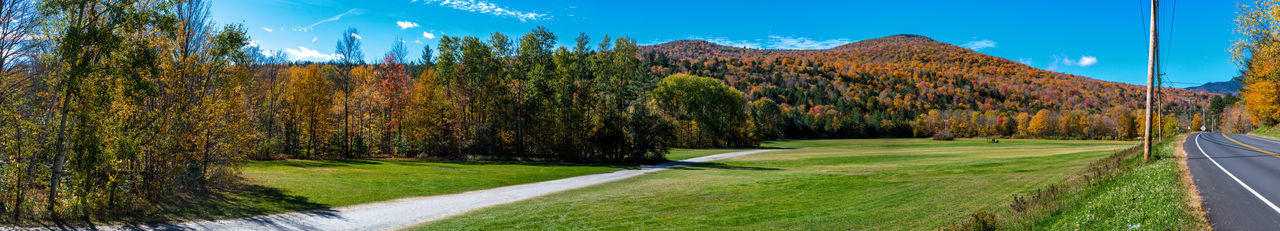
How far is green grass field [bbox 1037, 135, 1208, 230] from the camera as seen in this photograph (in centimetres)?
735

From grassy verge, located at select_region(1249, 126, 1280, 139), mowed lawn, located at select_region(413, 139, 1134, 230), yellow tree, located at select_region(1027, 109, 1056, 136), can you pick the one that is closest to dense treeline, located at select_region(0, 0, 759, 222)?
mowed lawn, located at select_region(413, 139, 1134, 230)

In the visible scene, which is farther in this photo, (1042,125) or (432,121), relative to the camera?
(1042,125)

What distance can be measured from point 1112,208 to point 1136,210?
608 mm

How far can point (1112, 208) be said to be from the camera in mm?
8984

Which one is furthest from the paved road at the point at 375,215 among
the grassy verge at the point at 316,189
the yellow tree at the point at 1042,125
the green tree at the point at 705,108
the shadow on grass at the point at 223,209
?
the yellow tree at the point at 1042,125

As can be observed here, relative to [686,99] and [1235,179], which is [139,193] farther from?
[686,99]

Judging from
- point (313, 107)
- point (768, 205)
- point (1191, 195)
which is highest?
point (313, 107)

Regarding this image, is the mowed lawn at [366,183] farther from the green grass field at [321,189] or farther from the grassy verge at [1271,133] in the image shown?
the grassy verge at [1271,133]

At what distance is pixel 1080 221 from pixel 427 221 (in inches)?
580

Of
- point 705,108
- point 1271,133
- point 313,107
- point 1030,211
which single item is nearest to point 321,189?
point 1030,211

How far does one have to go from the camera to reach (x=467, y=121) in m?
45.8

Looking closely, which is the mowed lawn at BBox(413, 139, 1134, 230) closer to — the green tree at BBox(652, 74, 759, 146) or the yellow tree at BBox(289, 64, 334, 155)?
the yellow tree at BBox(289, 64, 334, 155)

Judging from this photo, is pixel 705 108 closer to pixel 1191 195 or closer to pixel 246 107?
pixel 246 107

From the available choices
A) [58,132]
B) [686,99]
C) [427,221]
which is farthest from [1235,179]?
[686,99]
